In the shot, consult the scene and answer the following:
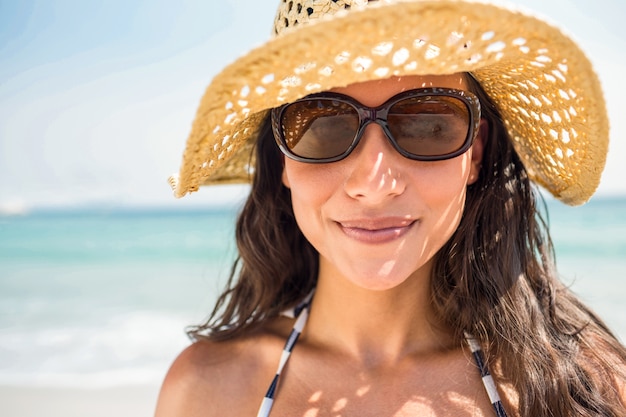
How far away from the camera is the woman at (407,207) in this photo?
1.52 m

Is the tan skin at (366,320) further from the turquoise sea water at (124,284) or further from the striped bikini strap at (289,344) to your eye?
the turquoise sea water at (124,284)

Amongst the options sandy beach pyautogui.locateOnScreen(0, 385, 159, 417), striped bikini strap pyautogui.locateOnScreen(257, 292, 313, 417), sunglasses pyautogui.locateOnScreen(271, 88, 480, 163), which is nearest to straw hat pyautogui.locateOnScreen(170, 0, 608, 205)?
sunglasses pyautogui.locateOnScreen(271, 88, 480, 163)

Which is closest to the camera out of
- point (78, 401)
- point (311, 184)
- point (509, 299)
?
point (311, 184)

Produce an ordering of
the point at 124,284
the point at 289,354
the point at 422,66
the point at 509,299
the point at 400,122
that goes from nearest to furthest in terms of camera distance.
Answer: the point at 422,66 → the point at 400,122 → the point at 509,299 → the point at 289,354 → the point at 124,284

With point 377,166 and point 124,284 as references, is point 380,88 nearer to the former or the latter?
point 377,166

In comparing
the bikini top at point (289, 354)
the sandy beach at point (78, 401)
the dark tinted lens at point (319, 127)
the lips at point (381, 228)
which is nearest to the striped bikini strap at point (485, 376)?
the bikini top at point (289, 354)

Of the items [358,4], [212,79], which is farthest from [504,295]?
[212,79]

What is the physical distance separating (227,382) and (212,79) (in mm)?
1228

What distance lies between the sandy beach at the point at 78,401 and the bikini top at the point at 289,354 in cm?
422

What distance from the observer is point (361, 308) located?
224cm

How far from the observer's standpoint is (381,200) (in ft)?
5.88

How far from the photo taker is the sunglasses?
1.75 m

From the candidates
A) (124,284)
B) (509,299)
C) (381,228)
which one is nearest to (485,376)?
(509,299)

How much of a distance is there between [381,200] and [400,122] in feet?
0.76
